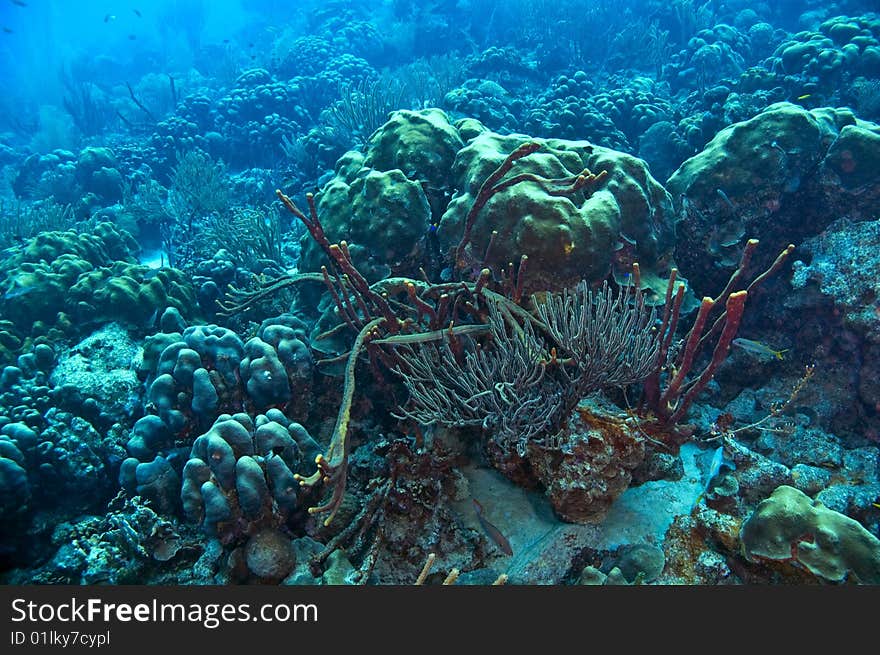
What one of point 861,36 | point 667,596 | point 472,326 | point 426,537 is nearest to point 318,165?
point 472,326

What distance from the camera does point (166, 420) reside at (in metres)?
3.39

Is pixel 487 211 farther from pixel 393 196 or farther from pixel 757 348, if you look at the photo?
pixel 757 348

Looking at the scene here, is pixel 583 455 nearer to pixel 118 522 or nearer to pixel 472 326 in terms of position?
pixel 472 326

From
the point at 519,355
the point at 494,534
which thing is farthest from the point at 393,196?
the point at 494,534

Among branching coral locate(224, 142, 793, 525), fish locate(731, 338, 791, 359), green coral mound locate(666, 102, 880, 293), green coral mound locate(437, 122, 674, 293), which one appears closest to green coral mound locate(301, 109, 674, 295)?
green coral mound locate(437, 122, 674, 293)

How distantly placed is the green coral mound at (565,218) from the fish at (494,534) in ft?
5.44

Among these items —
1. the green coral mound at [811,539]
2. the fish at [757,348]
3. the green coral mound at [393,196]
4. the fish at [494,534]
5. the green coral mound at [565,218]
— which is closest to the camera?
the green coral mound at [811,539]

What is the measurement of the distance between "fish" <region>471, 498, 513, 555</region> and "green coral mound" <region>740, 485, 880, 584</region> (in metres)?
1.29

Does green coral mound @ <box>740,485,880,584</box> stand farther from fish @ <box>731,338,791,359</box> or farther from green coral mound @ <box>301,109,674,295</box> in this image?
green coral mound @ <box>301,109,674,295</box>

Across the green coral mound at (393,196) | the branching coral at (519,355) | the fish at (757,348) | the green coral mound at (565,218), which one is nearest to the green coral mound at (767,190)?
the green coral mound at (565,218)

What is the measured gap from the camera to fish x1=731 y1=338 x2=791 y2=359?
3.91 metres

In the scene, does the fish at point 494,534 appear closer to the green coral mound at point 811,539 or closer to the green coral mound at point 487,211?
the green coral mound at point 811,539

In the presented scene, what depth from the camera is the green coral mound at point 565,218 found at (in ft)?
11.3

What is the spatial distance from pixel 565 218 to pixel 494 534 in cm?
226
